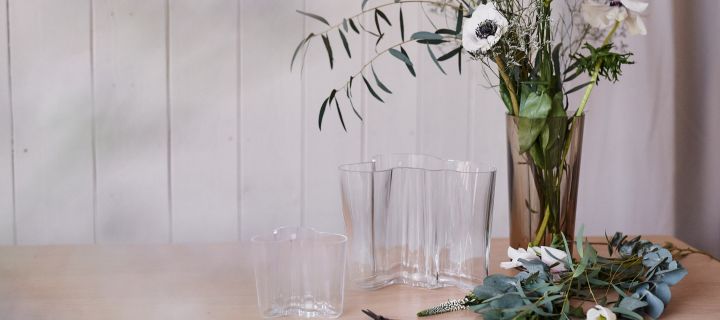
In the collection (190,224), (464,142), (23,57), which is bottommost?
(190,224)

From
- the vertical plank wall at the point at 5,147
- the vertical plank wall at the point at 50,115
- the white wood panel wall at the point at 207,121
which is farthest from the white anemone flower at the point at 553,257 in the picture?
the vertical plank wall at the point at 5,147

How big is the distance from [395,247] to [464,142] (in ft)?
1.84

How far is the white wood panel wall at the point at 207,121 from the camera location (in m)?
1.48

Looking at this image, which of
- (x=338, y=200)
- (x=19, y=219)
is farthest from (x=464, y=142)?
(x=19, y=219)

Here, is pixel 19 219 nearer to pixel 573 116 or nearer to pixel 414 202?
pixel 414 202

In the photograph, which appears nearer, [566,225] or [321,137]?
[566,225]

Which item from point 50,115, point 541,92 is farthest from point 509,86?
point 50,115

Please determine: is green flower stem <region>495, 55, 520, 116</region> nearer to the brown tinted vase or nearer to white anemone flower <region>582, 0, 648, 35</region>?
the brown tinted vase

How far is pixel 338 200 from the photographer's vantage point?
158cm

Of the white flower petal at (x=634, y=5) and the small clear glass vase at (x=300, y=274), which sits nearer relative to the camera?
the small clear glass vase at (x=300, y=274)

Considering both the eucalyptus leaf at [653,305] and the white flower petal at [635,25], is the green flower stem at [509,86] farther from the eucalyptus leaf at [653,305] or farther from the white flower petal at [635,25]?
the eucalyptus leaf at [653,305]

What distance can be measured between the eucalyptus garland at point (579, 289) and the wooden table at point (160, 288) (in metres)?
0.03

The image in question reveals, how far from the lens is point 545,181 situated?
42.9 inches

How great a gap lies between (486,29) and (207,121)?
71cm
